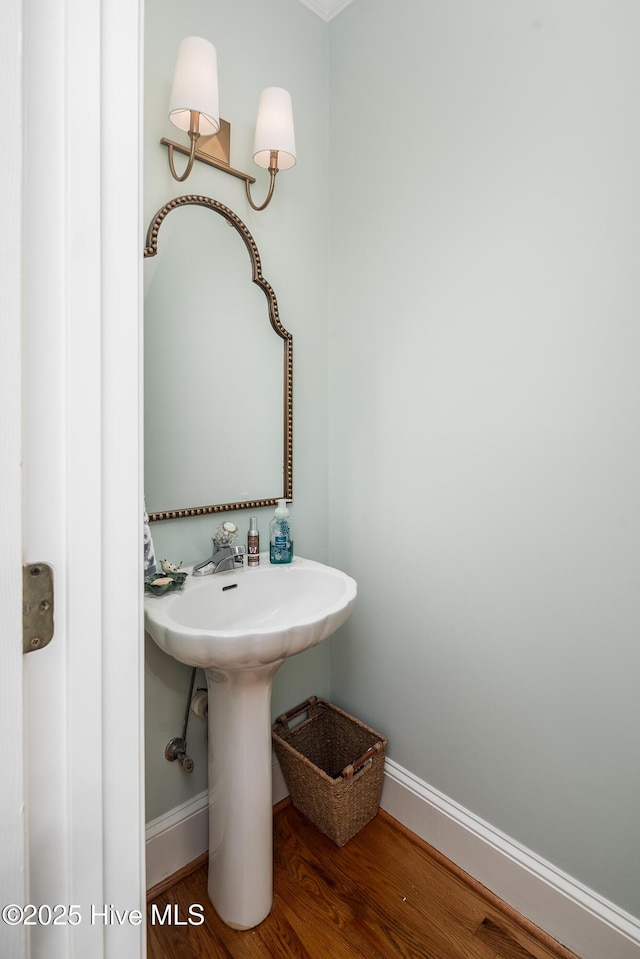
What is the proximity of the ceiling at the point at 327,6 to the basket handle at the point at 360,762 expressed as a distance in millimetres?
2485

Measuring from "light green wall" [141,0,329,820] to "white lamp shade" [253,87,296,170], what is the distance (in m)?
0.11

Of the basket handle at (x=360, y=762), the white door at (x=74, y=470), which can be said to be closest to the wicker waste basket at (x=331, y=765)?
the basket handle at (x=360, y=762)

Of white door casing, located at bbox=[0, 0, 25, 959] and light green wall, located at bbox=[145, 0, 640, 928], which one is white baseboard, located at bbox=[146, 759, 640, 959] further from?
white door casing, located at bbox=[0, 0, 25, 959]

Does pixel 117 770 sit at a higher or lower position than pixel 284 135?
lower

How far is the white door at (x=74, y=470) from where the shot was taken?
46 cm

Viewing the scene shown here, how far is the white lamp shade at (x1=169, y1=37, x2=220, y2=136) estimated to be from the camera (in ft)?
3.76

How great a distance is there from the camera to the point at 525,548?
1229 mm

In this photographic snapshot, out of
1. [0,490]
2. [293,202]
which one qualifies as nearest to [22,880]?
[0,490]

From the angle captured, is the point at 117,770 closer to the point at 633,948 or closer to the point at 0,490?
the point at 0,490

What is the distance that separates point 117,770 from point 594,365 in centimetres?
119

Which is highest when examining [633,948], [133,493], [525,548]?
[133,493]

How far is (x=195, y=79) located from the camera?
1.15 meters

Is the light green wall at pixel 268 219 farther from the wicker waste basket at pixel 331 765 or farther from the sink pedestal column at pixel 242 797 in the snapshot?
the sink pedestal column at pixel 242 797

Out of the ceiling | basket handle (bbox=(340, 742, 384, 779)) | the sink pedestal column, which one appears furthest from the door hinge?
the ceiling
